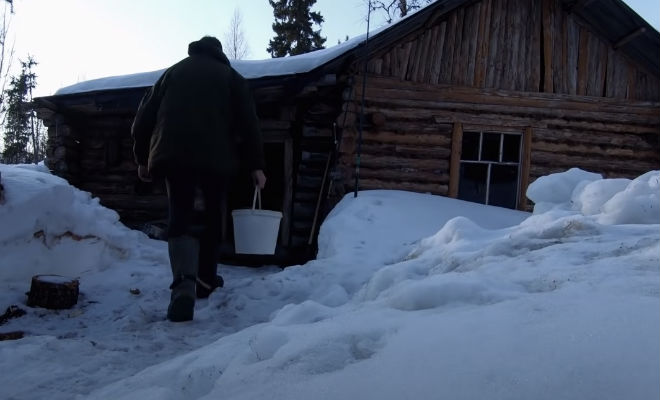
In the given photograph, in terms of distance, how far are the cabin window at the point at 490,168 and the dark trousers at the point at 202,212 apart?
5459 millimetres

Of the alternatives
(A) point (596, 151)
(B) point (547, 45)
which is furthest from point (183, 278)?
(A) point (596, 151)

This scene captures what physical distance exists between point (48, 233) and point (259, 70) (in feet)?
15.0

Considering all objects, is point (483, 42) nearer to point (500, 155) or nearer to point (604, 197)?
point (500, 155)

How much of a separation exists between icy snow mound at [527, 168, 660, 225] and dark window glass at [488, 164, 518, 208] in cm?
366

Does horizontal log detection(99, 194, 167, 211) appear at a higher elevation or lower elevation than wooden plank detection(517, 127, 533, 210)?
lower

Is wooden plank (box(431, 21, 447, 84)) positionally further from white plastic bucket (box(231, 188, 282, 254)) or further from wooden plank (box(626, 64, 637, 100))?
white plastic bucket (box(231, 188, 282, 254))

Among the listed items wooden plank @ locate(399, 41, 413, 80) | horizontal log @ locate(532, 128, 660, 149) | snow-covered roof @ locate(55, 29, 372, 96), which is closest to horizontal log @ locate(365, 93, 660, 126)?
horizontal log @ locate(532, 128, 660, 149)

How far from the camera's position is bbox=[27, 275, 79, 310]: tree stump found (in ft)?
11.4

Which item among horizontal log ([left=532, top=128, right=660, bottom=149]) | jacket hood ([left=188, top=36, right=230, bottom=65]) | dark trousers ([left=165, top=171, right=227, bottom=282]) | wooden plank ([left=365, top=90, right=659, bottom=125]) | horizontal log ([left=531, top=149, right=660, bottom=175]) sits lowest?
dark trousers ([left=165, top=171, right=227, bottom=282])

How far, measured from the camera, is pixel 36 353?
91.7 inches

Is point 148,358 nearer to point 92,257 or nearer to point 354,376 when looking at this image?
point 354,376

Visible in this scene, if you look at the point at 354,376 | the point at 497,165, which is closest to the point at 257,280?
the point at 354,376

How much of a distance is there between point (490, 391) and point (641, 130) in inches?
350

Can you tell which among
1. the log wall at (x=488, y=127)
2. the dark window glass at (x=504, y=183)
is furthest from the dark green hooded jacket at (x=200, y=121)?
the dark window glass at (x=504, y=183)
